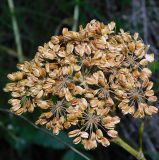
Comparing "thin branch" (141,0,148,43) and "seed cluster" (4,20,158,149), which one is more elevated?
"thin branch" (141,0,148,43)

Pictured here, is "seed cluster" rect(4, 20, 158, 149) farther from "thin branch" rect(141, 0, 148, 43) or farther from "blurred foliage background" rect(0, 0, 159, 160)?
"thin branch" rect(141, 0, 148, 43)

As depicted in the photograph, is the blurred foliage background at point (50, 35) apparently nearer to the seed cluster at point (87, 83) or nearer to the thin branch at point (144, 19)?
the thin branch at point (144, 19)

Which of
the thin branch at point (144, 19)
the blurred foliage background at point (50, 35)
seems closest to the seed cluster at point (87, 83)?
the blurred foliage background at point (50, 35)

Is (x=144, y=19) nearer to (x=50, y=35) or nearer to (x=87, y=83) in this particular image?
(x=50, y=35)

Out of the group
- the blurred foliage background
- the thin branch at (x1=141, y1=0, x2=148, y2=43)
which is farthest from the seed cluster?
the thin branch at (x1=141, y1=0, x2=148, y2=43)

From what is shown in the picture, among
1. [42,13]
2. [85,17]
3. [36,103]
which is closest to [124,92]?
[36,103]

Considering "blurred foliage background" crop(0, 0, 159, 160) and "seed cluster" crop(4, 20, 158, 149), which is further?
"blurred foliage background" crop(0, 0, 159, 160)

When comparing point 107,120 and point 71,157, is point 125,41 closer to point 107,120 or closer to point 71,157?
point 107,120

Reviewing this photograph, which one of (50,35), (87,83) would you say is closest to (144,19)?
(50,35)
